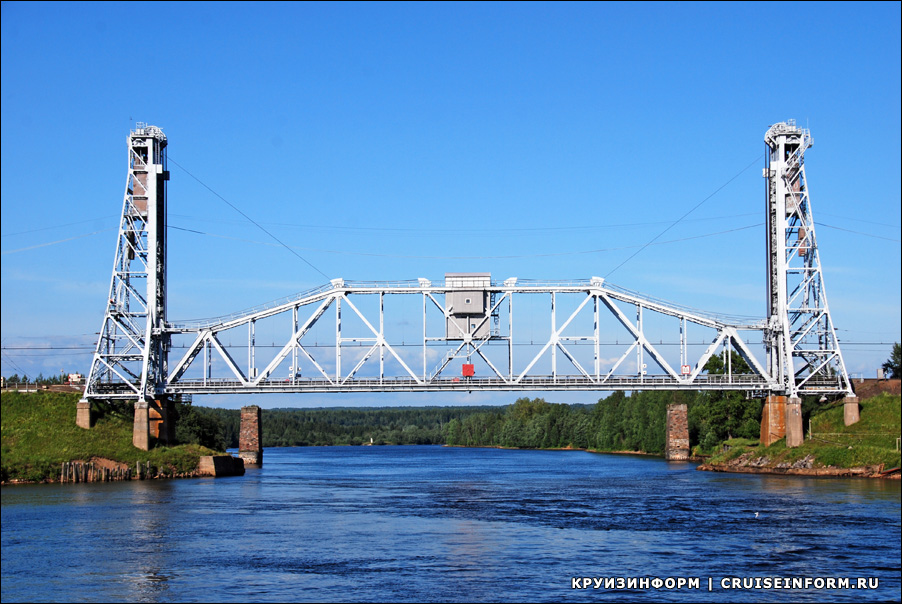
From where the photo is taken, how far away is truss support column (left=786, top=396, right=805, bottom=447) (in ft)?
281

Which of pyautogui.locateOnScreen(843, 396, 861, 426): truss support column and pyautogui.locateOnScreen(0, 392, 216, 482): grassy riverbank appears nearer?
pyautogui.locateOnScreen(0, 392, 216, 482): grassy riverbank

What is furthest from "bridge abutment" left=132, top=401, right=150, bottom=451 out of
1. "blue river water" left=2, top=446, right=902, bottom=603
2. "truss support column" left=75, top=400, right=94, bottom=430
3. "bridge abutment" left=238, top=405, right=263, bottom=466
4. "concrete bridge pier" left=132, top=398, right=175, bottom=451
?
"bridge abutment" left=238, top=405, right=263, bottom=466

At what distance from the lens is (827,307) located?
8975 cm

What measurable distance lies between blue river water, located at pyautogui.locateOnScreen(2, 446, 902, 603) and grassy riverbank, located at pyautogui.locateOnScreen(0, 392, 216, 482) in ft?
17.3

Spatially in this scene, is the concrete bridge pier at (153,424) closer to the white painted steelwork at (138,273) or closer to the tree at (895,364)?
the white painted steelwork at (138,273)

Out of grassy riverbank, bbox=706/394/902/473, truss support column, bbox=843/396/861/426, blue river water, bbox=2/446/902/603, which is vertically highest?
truss support column, bbox=843/396/861/426

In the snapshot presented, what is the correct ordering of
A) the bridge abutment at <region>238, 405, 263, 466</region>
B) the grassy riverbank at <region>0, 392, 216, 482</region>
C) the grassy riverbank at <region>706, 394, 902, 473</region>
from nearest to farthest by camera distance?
the grassy riverbank at <region>706, 394, 902, 473</region>
the grassy riverbank at <region>0, 392, 216, 482</region>
the bridge abutment at <region>238, 405, 263, 466</region>

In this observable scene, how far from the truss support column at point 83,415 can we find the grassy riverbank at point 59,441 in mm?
492

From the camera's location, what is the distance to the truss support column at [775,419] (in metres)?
90.4

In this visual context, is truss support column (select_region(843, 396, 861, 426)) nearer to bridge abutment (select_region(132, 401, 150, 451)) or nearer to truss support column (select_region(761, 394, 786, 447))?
truss support column (select_region(761, 394, 786, 447))

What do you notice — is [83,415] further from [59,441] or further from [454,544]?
[454,544]

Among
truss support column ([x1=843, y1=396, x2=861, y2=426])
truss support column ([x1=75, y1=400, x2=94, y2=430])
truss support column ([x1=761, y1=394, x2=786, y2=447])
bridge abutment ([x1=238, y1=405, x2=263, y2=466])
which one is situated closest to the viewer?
truss support column ([x1=843, y1=396, x2=861, y2=426])

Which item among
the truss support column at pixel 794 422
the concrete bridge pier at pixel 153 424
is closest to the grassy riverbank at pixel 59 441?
the concrete bridge pier at pixel 153 424

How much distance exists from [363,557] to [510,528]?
11.2 m
